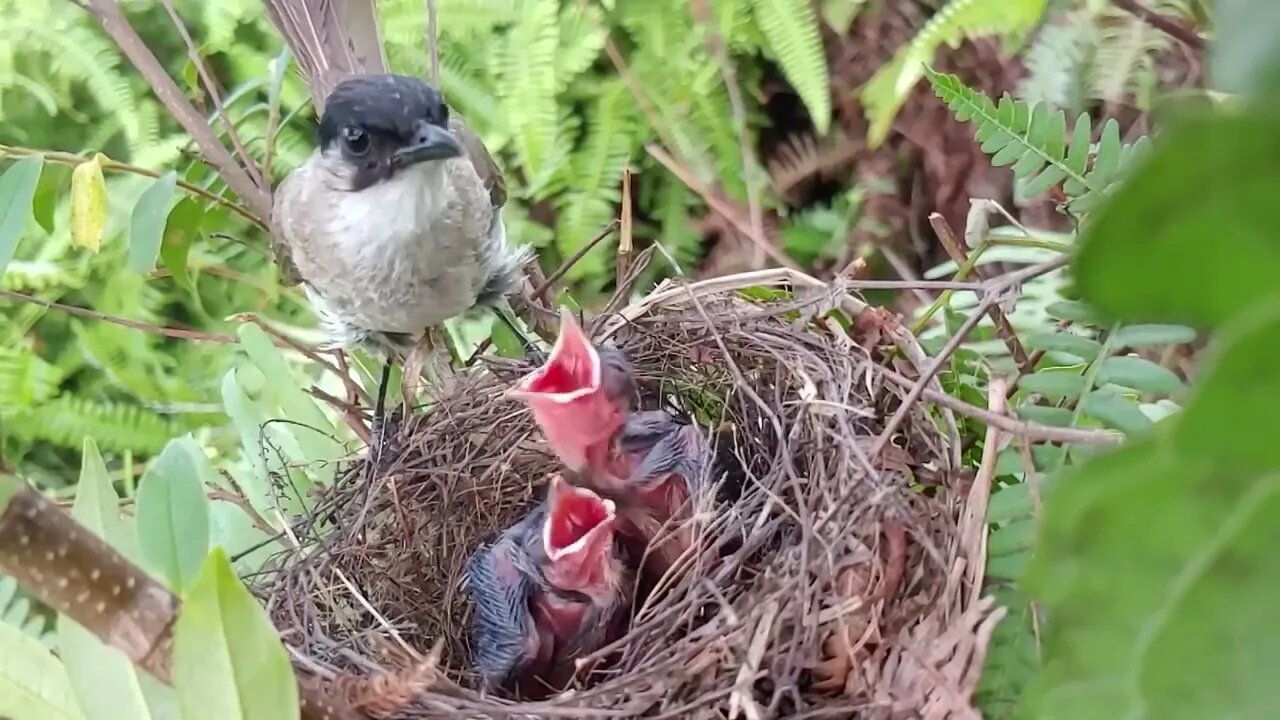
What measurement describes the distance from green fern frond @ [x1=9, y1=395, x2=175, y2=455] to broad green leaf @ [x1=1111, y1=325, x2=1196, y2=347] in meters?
1.72

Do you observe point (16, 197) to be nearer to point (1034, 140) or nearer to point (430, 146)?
point (430, 146)

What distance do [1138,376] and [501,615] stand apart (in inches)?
24.4

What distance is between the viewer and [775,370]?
101cm

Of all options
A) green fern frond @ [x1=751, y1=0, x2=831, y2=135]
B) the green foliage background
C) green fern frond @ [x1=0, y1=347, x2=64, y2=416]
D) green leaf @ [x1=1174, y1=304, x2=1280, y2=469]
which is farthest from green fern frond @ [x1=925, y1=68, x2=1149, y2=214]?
green fern frond @ [x1=0, y1=347, x2=64, y2=416]

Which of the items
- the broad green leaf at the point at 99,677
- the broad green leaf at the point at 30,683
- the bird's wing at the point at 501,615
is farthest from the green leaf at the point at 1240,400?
the bird's wing at the point at 501,615

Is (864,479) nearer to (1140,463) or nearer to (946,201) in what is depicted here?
(1140,463)

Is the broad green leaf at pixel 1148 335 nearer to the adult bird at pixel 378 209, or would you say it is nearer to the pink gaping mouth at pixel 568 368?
the pink gaping mouth at pixel 568 368

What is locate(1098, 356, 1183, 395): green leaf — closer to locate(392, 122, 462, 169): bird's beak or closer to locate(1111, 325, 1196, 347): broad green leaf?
locate(1111, 325, 1196, 347): broad green leaf

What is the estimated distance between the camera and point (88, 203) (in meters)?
0.91

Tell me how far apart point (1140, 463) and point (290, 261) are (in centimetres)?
128

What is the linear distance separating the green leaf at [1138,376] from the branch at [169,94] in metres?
0.78

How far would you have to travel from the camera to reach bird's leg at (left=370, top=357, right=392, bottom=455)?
1130mm

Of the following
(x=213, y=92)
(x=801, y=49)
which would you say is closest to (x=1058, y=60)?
(x=801, y=49)

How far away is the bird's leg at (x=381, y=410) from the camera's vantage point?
3.71 feet
